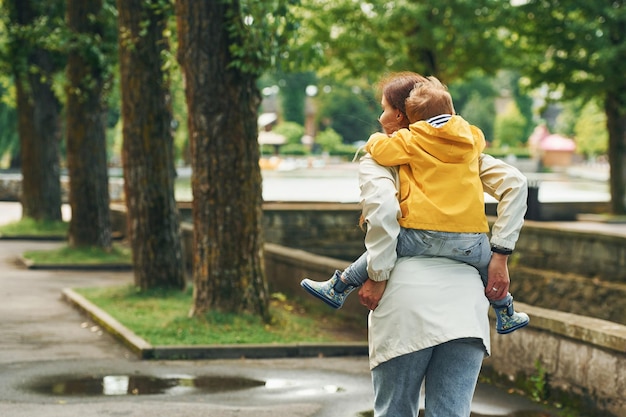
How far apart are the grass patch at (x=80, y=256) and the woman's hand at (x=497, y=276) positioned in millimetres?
13656

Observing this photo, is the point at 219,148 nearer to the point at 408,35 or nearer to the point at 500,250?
the point at 500,250

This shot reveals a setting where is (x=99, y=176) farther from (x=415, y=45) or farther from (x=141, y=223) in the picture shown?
(x=415, y=45)

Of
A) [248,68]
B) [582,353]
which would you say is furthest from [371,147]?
[248,68]

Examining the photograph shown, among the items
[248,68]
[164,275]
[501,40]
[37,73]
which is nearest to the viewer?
[248,68]

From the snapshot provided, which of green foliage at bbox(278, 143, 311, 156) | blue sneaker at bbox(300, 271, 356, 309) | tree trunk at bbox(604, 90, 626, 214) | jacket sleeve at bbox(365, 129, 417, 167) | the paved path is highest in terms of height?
green foliage at bbox(278, 143, 311, 156)

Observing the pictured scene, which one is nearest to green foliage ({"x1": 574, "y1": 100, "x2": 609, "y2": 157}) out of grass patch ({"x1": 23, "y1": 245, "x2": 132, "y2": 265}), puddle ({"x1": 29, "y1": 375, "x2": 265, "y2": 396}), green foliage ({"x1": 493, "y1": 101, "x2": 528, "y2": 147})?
green foliage ({"x1": 493, "y1": 101, "x2": 528, "y2": 147})

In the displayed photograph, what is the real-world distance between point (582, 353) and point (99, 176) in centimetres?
1223

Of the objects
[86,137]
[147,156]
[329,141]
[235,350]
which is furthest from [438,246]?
[329,141]

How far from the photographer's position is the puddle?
7695 millimetres

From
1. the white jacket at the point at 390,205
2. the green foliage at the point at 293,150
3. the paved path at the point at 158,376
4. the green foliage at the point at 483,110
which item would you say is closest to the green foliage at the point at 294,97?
the green foliage at the point at 293,150

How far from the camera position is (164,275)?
13.2 m

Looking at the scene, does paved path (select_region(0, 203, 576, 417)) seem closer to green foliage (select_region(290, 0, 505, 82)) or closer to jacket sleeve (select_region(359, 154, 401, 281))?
jacket sleeve (select_region(359, 154, 401, 281))

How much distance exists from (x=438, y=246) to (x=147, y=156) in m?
9.57

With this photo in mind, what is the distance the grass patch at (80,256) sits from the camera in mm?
17312
